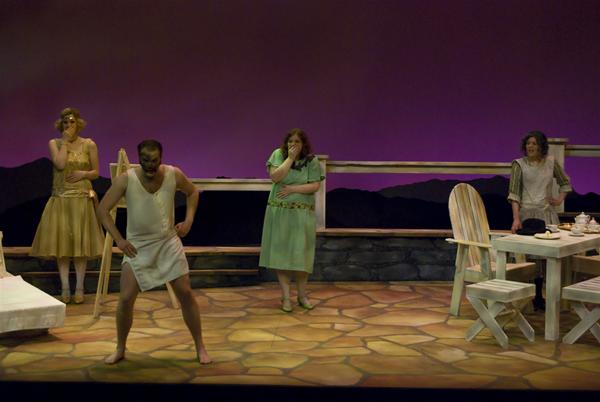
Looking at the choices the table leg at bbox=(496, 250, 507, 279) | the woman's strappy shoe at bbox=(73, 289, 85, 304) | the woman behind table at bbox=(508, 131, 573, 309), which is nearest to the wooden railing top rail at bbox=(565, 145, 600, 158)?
the woman behind table at bbox=(508, 131, 573, 309)

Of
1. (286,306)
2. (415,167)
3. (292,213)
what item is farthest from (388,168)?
(286,306)

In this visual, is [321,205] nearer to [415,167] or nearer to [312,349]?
[415,167]

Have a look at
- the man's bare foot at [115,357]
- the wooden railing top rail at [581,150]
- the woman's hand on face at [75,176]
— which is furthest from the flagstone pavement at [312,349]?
the wooden railing top rail at [581,150]

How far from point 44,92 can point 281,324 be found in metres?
5.40

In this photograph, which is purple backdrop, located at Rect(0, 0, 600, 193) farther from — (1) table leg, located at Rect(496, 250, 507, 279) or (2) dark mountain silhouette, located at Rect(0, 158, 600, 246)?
(1) table leg, located at Rect(496, 250, 507, 279)

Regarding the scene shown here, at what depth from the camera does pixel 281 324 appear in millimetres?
6484

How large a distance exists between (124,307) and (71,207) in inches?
94.6

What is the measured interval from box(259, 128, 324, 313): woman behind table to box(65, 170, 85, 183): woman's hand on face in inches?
63.3

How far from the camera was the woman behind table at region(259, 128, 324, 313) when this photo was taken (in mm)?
6910

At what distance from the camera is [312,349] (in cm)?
567

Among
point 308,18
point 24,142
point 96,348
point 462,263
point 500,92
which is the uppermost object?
point 308,18

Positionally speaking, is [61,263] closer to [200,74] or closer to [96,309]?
[96,309]

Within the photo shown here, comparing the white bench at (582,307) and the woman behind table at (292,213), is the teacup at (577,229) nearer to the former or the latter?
the white bench at (582,307)

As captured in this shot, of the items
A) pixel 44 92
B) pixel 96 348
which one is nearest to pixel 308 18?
pixel 44 92
